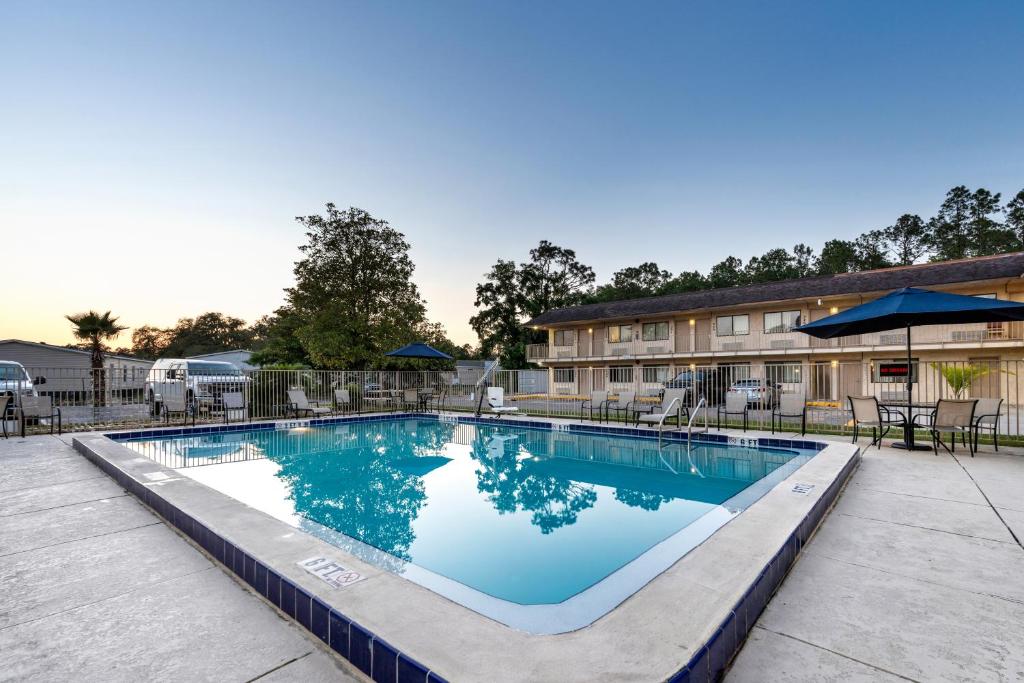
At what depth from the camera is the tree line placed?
3562 centimetres

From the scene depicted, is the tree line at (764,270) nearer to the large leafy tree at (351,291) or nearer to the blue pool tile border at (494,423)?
the large leafy tree at (351,291)

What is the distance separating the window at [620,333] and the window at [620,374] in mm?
1730

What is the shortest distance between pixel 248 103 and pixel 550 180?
407 inches

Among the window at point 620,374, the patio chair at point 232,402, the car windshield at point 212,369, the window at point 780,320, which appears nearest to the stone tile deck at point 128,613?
the patio chair at point 232,402

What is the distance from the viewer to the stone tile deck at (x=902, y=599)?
6.36 feet

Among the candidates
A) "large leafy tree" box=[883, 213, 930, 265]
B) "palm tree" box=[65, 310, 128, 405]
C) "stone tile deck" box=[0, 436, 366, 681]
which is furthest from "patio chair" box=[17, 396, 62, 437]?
"large leafy tree" box=[883, 213, 930, 265]

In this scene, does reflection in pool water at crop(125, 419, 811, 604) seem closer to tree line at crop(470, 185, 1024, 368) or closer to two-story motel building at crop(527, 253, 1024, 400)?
two-story motel building at crop(527, 253, 1024, 400)

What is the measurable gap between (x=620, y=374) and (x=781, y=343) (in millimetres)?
8363

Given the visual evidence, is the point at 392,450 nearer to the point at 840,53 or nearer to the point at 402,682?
the point at 402,682

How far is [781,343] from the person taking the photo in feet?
73.0

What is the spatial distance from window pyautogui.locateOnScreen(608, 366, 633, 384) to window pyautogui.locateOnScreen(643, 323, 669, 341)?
2.13 metres

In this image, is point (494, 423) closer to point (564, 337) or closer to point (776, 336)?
point (776, 336)

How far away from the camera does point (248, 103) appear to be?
12172mm

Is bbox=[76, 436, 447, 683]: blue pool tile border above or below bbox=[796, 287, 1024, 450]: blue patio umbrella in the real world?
below
